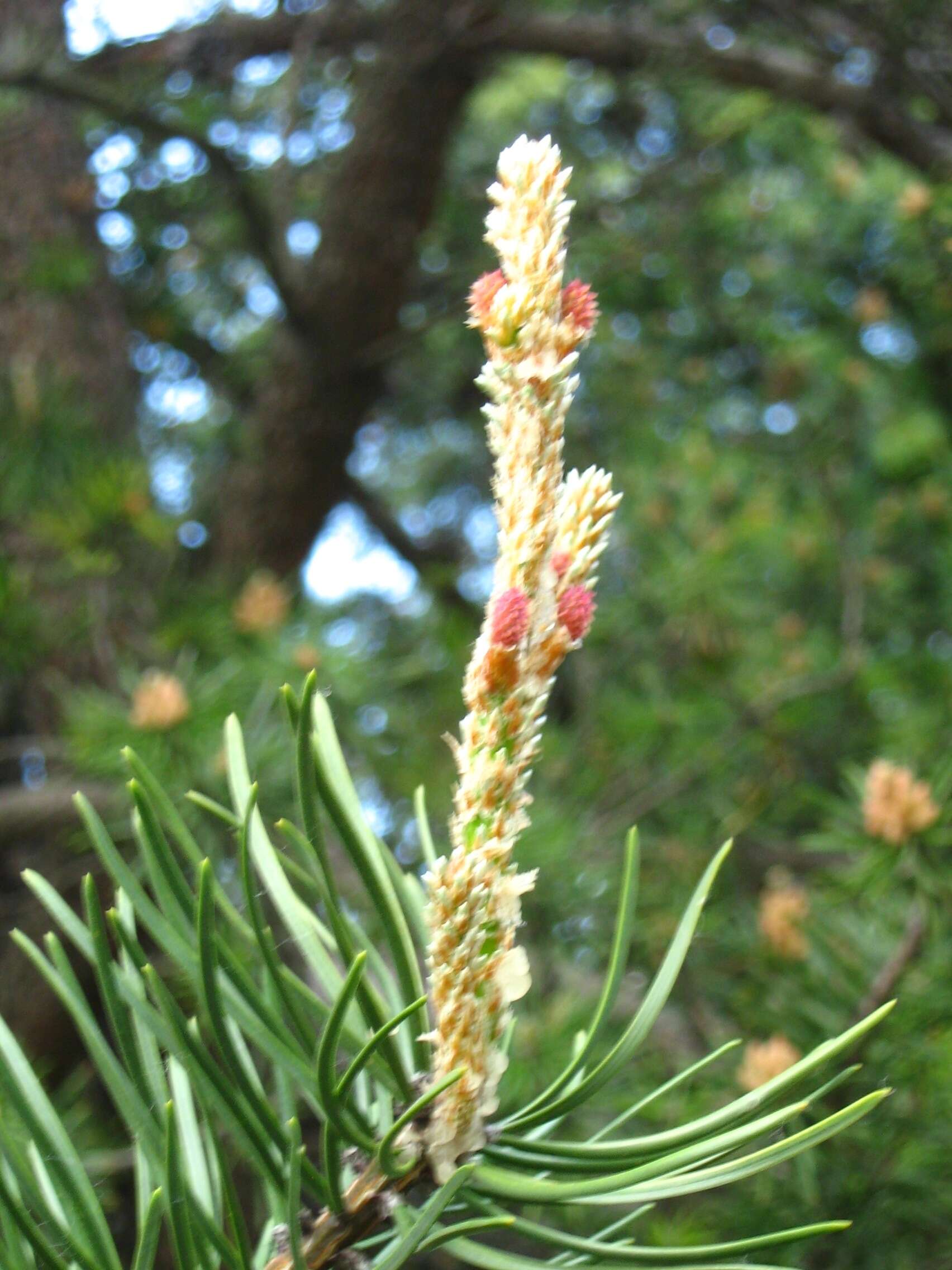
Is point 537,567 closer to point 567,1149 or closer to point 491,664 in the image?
point 491,664

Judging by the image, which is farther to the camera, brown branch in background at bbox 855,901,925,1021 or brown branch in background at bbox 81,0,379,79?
brown branch in background at bbox 81,0,379,79

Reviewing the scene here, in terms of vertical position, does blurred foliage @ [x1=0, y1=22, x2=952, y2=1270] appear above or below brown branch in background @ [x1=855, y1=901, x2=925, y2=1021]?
below

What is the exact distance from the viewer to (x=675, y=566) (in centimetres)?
154

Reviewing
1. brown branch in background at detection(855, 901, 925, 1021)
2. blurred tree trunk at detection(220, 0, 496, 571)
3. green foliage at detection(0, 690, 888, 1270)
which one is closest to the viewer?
green foliage at detection(0, 690, 888, 1270)

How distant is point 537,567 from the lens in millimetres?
302

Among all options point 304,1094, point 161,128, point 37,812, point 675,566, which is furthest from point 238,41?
point 304,1094

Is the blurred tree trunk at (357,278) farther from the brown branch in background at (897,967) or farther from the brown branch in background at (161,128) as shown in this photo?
the brown branch in background at (897,967)

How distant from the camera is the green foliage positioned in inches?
11.5

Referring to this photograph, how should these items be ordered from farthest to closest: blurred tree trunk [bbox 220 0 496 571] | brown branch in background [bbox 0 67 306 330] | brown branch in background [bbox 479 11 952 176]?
blurred tree trunk [bbox 220 0 496 571], brown branch in background [bbox 479 11 952 176], brown branch in background [bbox 0 67 306 330]

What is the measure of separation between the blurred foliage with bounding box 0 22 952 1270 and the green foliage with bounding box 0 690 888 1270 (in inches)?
12.5

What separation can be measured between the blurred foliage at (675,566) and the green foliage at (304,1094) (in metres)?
0.32

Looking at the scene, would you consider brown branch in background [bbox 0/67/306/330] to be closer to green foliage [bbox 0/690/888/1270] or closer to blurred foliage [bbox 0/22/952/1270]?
blurred foliage [bbox 0/22/952/1270]

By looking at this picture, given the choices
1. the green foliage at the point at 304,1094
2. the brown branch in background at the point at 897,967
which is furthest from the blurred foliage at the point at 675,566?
the green foliage at the point at 304,1094

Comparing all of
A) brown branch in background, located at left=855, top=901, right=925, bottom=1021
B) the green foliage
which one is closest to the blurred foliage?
brown branch in background, located at left=855, top=901, right=925, bottom=1021
